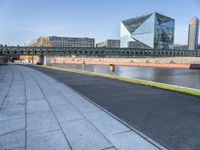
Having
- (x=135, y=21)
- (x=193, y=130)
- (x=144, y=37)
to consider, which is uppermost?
(x=135, y=21)

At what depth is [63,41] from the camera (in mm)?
180750

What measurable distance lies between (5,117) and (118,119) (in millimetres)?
3526

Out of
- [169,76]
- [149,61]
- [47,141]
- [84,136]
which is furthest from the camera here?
[149,61]

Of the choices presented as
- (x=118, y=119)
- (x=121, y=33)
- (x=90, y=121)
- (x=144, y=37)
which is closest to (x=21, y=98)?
(x=90, y=121)

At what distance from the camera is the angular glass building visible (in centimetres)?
15462

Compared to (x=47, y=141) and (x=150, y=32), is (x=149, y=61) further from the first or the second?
(x=47, y=141)

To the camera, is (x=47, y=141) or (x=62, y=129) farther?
(x=62, y=129)

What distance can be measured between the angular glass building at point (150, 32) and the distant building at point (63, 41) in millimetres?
39966

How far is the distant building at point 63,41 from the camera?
570ft

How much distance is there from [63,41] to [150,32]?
82034mm

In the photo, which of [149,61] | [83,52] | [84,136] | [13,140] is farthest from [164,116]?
[83,52]

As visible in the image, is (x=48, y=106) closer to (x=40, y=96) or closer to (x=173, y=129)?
(x=40, y=96)

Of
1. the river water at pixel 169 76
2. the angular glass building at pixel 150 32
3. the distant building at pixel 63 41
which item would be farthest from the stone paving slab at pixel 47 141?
the distant building at pixel 63 41

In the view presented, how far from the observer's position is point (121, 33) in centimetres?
17662
